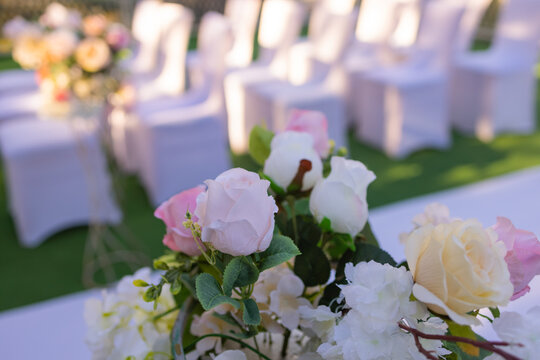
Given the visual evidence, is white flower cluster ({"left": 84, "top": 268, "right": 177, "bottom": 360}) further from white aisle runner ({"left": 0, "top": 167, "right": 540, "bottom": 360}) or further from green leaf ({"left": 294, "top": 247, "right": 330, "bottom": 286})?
white aisle runner ({"left": 0, "top": 167, "right": 540, "bottom": 360})

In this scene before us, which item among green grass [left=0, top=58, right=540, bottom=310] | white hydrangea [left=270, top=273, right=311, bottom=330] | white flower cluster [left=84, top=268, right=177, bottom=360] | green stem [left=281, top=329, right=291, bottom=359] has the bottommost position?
green grass [left=0, top=58, right=540, bottom=310]

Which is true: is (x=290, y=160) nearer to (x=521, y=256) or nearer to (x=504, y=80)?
(x=521, y=256)

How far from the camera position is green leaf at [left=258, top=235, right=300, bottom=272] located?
42 cm

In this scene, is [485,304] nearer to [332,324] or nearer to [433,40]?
[332,324]

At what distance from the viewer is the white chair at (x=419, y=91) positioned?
12.4ft

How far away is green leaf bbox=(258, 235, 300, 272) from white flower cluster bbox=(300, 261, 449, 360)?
5 cm

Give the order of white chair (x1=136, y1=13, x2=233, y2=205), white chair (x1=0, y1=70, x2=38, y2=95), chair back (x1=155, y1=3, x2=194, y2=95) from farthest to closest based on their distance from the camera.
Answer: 1. white chair (x1=0, y1=70, x2=38, y2=95)
2. chair back (x1=155, y1=3, x2=194, y2=95)
3. white chair (x1=136, y1=13, x2=233, y2=205)

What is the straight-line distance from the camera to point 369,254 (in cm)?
49

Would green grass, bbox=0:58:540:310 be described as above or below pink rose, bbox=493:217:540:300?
below

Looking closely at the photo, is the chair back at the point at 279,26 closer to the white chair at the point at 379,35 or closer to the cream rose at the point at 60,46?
the white chair at the point at 379,35

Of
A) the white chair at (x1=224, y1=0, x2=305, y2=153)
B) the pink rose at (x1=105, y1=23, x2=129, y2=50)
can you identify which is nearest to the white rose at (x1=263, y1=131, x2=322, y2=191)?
the pink rose at (x1=105, y1=23, x2=129, y2=50)

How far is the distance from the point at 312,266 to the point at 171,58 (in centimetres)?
359

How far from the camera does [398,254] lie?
1019 millimetres

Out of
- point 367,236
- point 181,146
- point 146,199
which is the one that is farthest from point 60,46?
point 367,236
